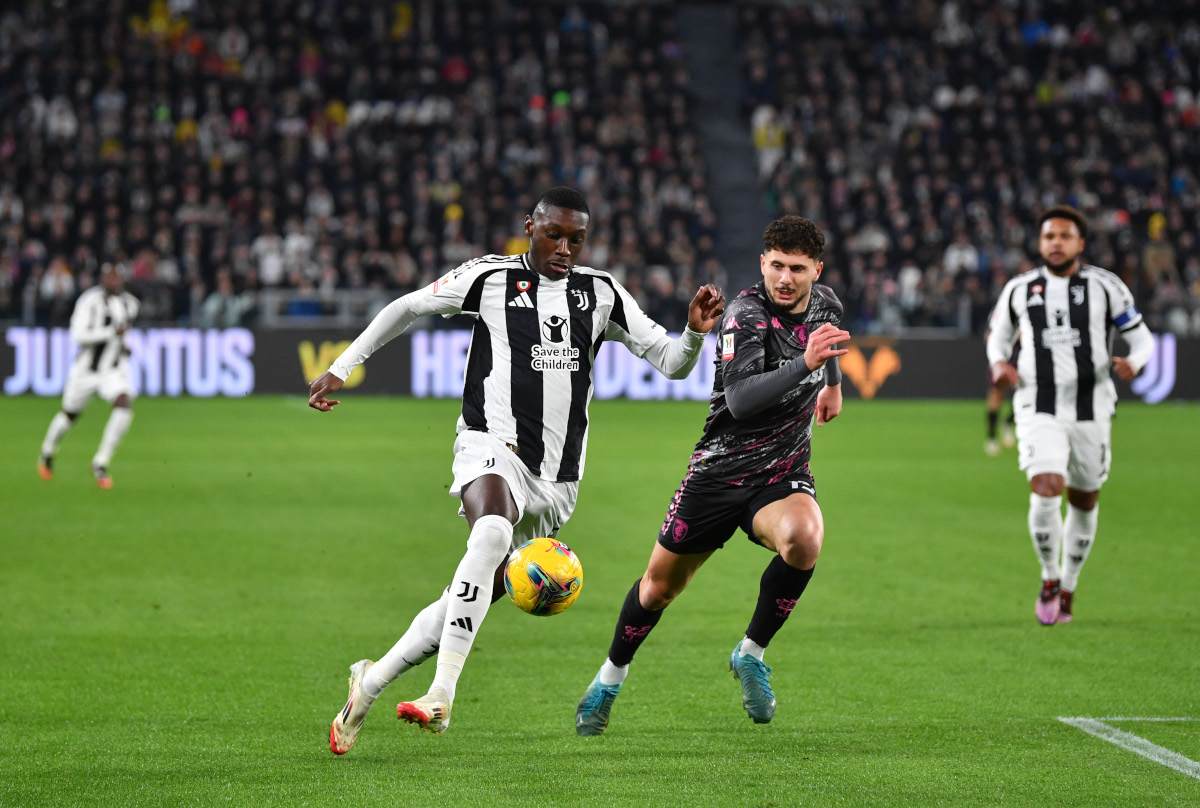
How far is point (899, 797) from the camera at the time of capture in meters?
5.45

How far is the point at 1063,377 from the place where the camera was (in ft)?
30.5

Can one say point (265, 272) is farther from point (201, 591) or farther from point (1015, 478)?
point (201, 591)

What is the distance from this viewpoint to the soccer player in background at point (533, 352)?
6316 mm

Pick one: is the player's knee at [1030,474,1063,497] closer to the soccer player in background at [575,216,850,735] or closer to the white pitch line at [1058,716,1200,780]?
the white pitch line at [1058,716,1200,780]

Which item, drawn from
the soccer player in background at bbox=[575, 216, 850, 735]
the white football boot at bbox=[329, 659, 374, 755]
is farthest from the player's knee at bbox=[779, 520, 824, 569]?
the white football boot at bbox=[329, 659, 374, 755]

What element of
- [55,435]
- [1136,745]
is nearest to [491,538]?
[1136,745]

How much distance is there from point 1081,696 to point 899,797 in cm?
204

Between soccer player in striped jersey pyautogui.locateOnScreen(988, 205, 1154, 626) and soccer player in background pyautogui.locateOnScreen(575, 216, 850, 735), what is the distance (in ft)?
9.66

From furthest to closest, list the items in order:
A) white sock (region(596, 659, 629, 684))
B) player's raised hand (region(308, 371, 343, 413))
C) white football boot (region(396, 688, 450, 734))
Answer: white sock (region(596, 659, 629, 684)) → player's raised hand (region(308, 371, 343, 413)) → white football boot (region(396, 688, 450, 734))

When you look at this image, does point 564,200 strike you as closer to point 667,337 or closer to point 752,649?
point 667,337

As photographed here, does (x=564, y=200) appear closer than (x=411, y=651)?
No

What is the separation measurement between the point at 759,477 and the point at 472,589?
4.32 feet

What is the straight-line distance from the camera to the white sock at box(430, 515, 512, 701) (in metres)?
5.89

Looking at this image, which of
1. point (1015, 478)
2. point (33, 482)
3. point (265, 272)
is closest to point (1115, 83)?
point (265, 272)
